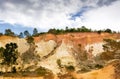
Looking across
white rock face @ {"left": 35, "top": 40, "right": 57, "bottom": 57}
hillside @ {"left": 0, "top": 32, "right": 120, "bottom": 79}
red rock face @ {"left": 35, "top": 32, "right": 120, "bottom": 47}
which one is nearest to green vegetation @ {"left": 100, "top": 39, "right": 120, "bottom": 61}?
hillside @ {"left": 0, "top": 32, "right": 120, "bottom": 79}

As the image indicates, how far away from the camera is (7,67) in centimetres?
8038

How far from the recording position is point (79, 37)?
102 m

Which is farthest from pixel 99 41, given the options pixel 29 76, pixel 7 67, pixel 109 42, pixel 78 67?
pixel 29 76

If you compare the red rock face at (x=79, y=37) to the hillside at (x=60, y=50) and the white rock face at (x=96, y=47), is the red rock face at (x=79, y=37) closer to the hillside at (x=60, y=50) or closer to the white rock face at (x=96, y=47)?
the hillside at (x=60, y=50)

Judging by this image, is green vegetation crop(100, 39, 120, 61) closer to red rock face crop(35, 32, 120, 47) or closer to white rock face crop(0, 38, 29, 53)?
red rock face crop(35, 32, 120, 47)

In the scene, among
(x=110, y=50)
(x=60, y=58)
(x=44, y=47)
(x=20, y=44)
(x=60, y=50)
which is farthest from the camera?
(x=44, y=47)

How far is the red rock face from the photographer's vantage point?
99562mm

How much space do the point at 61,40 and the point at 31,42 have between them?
32.2ft

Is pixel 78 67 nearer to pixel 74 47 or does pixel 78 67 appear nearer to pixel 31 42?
pixel 74 47

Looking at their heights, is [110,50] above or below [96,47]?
below

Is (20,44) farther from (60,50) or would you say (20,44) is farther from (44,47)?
(60,50)

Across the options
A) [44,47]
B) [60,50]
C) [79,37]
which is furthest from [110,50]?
[44,47]

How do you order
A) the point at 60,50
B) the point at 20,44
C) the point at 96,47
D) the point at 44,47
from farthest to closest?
the point at 44,47, the point at 20,44, the point at 96,47, the point at 60,50

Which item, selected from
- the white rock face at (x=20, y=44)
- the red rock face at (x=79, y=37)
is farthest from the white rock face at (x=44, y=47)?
the white rock face at (x=20, y=44)
